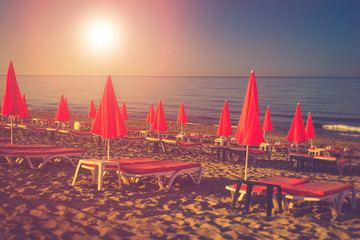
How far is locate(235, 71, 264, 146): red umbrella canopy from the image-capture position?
5.32 m

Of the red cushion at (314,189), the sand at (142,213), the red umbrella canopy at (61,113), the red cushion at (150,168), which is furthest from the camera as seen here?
the red umbrella canopy at (61,113)

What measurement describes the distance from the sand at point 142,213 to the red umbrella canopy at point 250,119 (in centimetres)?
100

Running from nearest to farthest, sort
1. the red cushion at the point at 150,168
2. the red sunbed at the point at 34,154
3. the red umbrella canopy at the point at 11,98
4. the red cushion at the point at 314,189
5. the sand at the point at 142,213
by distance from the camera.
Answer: the sand at the point at 142,213 → the red cushion at the point at 314,189 → the red cushion at the point at 150,168 → the red sunbed at the point at 34,154 → the red umbrella canopy at the point at 11,98

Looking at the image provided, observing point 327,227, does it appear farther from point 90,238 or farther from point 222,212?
point 90,238

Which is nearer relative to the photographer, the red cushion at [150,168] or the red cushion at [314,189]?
the red cushion at [314,189]

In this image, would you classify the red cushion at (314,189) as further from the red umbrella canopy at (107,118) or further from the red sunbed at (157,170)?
the red umbrella canopy at (107,118)

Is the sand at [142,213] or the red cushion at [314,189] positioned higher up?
the red cushion at [314,189]

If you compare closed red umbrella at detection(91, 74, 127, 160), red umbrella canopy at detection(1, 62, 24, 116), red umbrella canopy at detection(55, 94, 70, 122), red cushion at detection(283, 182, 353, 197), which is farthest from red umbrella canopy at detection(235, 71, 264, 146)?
red umbrella canopy at detection(55, 94, 70, 122)

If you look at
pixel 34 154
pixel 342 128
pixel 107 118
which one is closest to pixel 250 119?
pixel 107 118

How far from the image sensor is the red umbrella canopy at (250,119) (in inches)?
209

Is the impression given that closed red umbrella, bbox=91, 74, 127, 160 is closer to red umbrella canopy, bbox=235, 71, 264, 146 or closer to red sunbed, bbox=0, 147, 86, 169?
red sunbed, bbox=0, 147, 86, 169

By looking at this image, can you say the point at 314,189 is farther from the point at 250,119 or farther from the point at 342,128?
the point at 342,128

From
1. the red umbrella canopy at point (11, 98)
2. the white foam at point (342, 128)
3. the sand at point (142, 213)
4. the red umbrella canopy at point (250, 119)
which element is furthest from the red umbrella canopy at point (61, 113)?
the white foam at point (342, 128)

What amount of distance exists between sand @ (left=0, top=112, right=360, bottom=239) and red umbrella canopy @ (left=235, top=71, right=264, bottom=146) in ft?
3.27
